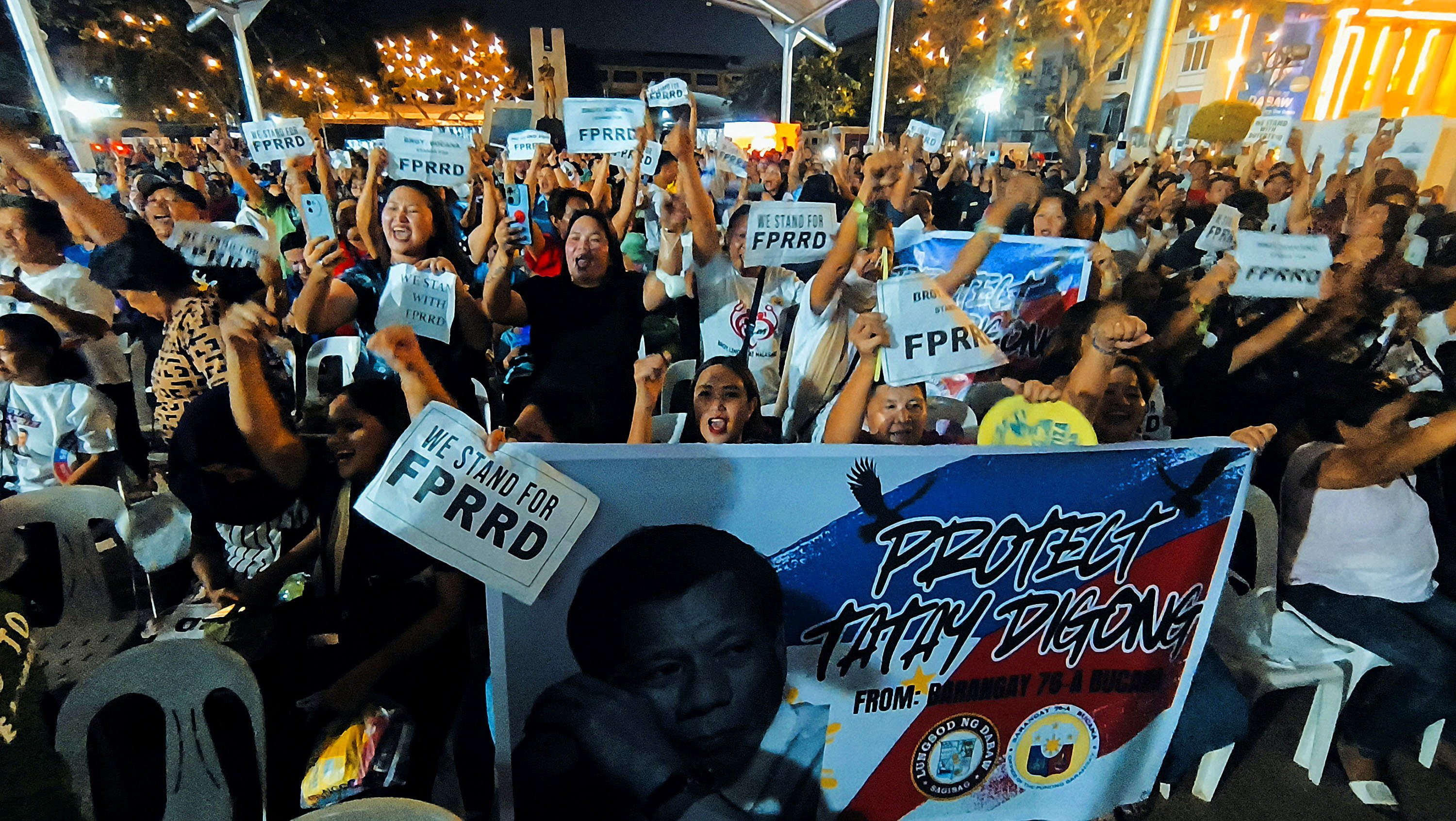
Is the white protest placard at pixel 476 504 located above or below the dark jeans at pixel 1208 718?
above

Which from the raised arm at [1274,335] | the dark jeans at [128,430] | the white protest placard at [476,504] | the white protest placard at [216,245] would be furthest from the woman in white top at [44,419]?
the raised arm at [1274,335]

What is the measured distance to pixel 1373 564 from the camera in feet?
7.86

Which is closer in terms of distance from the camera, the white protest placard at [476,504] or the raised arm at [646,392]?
the white protest placard at [476,504]

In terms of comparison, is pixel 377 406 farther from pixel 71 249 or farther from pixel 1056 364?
pixel 71 249

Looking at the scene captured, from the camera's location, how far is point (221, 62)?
870 inches

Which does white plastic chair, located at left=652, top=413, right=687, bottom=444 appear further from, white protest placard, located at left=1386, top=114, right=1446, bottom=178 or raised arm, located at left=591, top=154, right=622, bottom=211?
white protest placard, located at left=1386, top=114, right=1446, bottom=178

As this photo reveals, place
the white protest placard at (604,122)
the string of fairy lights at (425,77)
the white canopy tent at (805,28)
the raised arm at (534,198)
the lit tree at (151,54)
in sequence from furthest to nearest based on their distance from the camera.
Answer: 1. the string of fairy lights at (425,77)
2. the lit tree at (151,54)
3. the white canopy tent at (805,28)
4. the white protest placard at (604,122)
5. the raised arm at (534,198)

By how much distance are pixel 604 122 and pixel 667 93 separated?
70cm

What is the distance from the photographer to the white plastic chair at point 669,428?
2303mm

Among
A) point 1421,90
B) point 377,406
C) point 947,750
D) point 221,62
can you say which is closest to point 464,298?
point 377,406

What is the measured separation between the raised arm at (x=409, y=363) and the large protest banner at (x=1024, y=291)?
203 centimetres

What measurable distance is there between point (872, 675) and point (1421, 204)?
7128 mm

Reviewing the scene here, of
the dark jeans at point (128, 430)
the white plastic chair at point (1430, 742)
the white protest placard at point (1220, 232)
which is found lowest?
the white plastic chair at point (1430, 742)

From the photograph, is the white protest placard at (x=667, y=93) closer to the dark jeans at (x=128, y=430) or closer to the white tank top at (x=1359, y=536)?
the dark jeans at (x=128, y=430)
